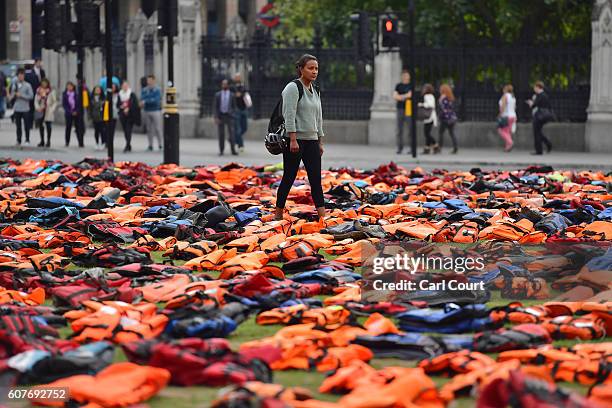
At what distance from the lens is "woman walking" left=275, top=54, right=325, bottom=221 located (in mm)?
13930

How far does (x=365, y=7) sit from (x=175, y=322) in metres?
33.6

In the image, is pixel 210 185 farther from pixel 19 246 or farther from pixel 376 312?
pixel 376 312

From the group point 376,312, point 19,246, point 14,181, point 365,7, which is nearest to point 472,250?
point 376,312

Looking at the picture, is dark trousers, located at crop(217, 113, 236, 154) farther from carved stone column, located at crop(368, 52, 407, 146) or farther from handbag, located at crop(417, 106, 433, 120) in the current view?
carved stone column, located at crop(368, 52, 407, 146)

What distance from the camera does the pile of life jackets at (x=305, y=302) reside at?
6691 mm

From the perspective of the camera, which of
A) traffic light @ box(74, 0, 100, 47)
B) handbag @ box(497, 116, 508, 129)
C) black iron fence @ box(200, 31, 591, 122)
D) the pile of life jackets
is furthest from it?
black iron fence @ box(200, 31, 591, 122)

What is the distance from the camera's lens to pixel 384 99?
36.3 metres

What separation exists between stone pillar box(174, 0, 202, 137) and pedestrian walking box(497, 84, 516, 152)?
956 centimetres

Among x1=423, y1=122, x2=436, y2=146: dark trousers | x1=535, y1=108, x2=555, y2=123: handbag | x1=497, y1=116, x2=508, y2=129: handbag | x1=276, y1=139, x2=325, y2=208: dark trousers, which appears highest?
x1=276, y1=139, x2=325, y2=208: dark trousers

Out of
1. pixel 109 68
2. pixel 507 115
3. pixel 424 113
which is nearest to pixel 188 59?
pixel 424 113

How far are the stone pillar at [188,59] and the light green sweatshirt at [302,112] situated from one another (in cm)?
2525

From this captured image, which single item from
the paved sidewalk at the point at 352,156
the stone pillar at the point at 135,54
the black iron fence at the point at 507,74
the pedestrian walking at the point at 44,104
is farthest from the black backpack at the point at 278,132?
the stone pillar at the point at 135,54

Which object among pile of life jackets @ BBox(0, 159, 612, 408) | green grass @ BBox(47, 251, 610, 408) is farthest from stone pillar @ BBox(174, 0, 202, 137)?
green grass @ BBox(47, 251, 610, 408)

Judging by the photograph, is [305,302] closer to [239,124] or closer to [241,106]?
[239,124]
